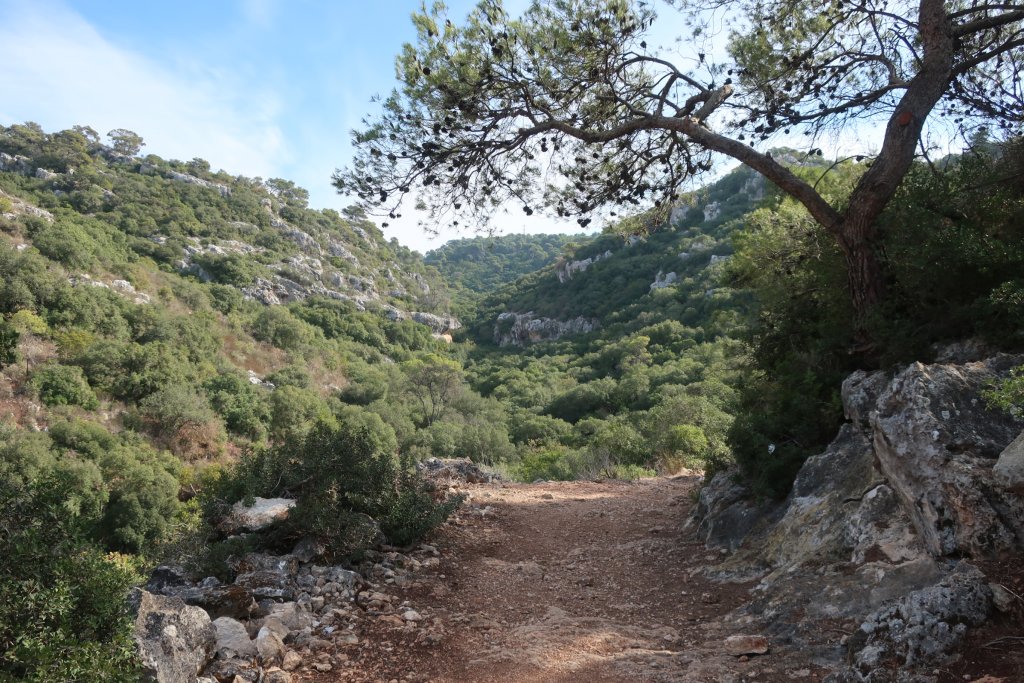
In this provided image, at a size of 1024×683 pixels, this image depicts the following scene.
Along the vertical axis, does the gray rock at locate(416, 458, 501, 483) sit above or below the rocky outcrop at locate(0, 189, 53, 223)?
below

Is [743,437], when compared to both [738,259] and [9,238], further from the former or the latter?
[9,238]

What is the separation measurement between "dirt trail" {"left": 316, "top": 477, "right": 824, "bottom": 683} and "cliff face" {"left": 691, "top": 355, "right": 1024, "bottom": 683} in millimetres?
430

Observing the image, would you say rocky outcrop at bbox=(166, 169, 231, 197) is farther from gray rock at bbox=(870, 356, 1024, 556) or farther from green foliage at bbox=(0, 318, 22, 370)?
gray rock at bbox=(870, 356, 1024, 556)

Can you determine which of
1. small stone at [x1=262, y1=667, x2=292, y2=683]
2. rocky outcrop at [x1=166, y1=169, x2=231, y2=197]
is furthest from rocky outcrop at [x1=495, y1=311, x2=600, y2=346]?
small stone at [x1=262, y1=667, x2=292, y2=683]

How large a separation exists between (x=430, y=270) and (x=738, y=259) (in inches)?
3569

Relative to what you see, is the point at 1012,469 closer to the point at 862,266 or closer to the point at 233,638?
the point at 862,266

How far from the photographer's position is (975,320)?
4148mm

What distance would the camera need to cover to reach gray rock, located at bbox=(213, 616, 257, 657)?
10.6 feet

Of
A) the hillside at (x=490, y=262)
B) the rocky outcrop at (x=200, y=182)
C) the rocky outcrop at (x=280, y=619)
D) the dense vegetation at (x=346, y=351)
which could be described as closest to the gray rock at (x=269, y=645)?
the rocky outcrop at (x=280, y=619)

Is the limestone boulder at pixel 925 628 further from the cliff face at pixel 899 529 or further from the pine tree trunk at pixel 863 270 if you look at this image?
the pine tree trunk at pixel 863 270

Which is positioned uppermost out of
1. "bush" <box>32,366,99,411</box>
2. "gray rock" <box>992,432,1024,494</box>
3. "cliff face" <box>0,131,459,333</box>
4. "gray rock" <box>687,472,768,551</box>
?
"cliff face" <box>0,131,459,333</box>

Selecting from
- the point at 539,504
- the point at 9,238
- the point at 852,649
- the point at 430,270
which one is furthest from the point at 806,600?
the point at 430,270

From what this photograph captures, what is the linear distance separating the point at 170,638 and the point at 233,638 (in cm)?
49

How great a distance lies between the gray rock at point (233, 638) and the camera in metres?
3.22
